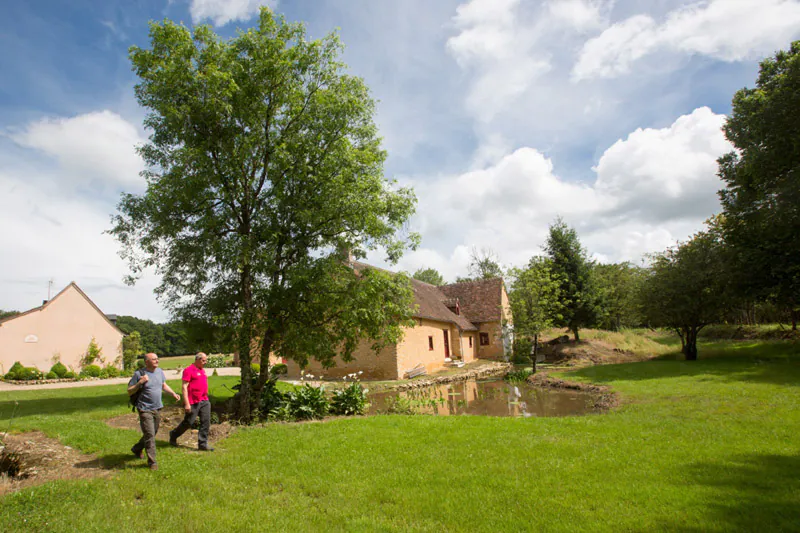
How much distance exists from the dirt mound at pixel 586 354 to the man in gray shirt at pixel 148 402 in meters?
26.6

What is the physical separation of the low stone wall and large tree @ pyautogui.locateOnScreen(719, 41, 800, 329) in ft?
45.2

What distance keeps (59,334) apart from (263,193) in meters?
24.9

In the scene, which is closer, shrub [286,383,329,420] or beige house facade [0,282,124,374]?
shrub [286,383,329,420]

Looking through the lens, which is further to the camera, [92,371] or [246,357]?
[92,371]

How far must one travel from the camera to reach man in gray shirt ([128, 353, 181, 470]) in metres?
6.48

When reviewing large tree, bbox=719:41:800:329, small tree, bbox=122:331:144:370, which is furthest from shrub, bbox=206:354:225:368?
large tree, bbox=719:41:800:329

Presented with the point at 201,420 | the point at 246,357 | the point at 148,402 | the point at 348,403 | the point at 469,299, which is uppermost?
the point at 469,299

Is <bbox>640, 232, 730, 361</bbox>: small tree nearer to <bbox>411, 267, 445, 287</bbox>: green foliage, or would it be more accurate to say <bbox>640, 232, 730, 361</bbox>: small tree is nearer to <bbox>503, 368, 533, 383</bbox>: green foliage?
<bbox>503, 368, 533, 383</bbox>: green foliage

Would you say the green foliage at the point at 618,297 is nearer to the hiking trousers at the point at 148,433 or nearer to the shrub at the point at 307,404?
the shrub at the point at 307,404

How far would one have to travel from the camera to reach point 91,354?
2758 cm

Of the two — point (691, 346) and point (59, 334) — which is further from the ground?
point (59, 334)

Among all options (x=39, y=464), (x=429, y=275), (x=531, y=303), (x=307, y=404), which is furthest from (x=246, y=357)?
(x=429, y=275)

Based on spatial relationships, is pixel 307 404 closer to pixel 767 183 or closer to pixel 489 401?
pixel 489 401

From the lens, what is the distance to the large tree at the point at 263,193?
10695 millimetres
